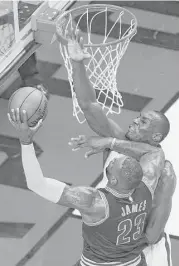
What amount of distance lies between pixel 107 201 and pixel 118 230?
0.20 m

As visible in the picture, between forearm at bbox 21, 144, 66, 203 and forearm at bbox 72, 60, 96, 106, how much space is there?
2.29 ft

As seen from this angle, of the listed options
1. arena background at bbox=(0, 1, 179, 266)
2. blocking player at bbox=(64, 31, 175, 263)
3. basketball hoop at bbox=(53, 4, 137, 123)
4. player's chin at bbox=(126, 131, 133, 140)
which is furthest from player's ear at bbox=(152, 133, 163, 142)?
basketball hoop at bbox=(53, 4, 137, 123)

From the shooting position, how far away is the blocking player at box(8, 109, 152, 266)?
4.82 metres

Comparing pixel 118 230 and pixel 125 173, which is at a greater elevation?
pixel 125 173

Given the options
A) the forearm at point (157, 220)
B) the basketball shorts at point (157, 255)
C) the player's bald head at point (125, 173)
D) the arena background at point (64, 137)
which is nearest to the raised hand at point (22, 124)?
the player's bald head at point (125, 173)

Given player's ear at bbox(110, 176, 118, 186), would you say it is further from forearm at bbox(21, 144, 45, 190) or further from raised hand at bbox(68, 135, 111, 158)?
raised hand at bbox(68, 135, 111, 158)

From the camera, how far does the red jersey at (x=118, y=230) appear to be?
498 cm

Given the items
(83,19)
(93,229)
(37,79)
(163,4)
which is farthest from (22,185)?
(163,4)

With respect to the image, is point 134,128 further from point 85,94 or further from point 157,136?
point 85,94

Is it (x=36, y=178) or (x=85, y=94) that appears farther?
(x=85, y=94)

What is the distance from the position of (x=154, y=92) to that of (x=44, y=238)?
2123mm

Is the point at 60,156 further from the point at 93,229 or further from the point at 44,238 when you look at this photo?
the point at 93,229

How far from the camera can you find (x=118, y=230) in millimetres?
5043

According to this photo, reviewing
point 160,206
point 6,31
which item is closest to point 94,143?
point 160,206
